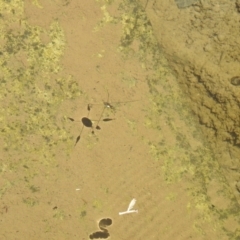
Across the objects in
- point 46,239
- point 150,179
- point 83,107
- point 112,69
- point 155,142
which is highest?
point 112,69

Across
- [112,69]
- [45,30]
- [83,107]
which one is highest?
[45,30]

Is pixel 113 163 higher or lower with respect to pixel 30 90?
lower

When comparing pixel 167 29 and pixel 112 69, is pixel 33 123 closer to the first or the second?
pixel 112 69

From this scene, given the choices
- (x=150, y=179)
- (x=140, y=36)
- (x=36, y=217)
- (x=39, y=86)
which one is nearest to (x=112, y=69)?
(x=140, y=36)

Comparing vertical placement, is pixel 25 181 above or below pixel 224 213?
above

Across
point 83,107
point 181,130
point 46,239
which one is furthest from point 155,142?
point 46,239

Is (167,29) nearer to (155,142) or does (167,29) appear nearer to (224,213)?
(155,142)
